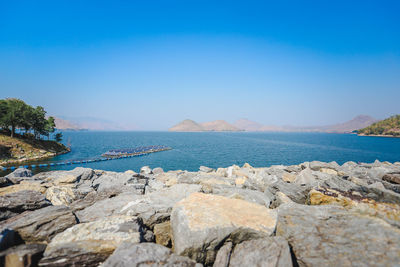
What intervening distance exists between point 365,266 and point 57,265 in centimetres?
757

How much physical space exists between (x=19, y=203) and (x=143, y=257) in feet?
21.4

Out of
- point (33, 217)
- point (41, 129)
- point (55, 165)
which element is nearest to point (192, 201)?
point (33, 217)

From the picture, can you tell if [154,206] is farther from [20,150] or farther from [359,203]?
[20,150]

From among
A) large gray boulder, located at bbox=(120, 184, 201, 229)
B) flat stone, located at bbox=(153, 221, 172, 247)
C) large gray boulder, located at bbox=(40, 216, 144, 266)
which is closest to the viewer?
large gray boulder, located at bbox=(40, 216, 144, 266)

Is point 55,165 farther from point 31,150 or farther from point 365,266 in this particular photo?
point 365,266

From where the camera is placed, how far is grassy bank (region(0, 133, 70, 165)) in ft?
159

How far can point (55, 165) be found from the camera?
4709 centimetres

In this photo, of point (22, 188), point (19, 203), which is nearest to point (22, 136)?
point (22, 188)

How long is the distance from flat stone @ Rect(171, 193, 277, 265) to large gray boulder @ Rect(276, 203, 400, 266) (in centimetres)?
70

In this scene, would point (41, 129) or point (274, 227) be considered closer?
point (274, 227)

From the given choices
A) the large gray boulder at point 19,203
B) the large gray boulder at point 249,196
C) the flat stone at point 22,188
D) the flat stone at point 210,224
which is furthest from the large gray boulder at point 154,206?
the flat stone at point 22,188

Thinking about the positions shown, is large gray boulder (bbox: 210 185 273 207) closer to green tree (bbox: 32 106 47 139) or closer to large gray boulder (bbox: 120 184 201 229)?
large gray boulder (bbox: 120 184 201 229)

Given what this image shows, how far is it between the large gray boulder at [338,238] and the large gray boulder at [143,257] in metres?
3.00

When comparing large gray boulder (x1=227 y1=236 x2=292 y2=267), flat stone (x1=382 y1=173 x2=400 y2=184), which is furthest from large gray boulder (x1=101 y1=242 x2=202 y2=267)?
flat stone (x1=382 y1=173 x2=400 y2=184)
